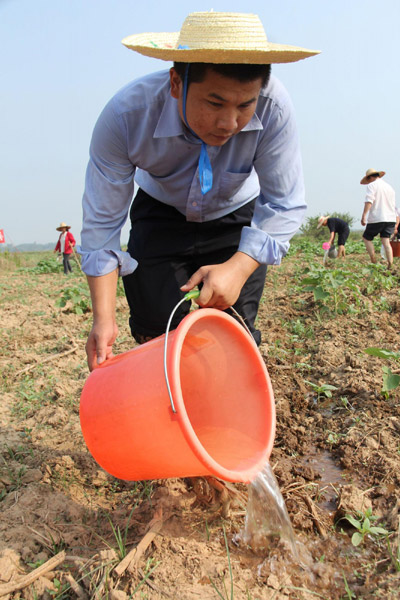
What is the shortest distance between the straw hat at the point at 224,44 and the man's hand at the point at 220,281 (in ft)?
2.03

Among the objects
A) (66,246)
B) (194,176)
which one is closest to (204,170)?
(194,176)

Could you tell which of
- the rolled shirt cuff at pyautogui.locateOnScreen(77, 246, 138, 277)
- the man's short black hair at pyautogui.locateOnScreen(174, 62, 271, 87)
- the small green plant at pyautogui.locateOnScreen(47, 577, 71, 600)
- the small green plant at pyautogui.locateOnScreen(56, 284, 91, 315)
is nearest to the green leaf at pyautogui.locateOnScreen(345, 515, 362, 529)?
the small green plant at pyautogui.locateOnScreen(47, 577, 71, 600)

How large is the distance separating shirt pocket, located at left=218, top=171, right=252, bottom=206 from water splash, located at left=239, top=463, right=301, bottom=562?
1005mm

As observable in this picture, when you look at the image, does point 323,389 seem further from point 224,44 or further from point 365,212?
point 365,212

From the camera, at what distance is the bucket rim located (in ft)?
4.44

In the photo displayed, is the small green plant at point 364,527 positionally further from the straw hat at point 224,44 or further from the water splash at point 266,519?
the straw hat at point 224,44

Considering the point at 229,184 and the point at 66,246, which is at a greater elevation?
the point at 229,184

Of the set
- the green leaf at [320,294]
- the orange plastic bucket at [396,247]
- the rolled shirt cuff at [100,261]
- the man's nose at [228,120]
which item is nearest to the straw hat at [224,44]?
the man's nose at [228,120]

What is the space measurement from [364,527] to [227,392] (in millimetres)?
621

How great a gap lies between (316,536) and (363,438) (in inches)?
24.0

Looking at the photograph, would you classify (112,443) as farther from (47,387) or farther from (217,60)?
(47,387)

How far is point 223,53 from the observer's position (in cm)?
143

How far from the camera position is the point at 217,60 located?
146 centimetres

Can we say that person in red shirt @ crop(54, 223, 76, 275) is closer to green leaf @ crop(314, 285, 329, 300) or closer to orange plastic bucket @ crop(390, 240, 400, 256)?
orange plastic bucket @ crop(390, 240, 400, 256)
